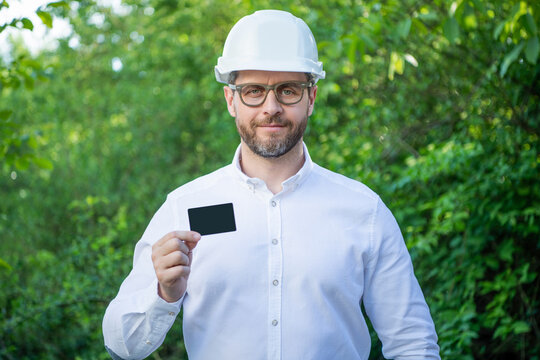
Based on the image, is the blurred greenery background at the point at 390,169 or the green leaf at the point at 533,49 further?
the blurred greenery background at the point at 390,169

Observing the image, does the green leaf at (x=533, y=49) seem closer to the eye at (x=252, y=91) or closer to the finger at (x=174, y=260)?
the eye at (x=252, y=91)

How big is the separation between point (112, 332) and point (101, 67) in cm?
913

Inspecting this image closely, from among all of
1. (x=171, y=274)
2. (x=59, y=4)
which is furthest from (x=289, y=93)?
(x=59, y=4)

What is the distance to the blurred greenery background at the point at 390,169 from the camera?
3516mm

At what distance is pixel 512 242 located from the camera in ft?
12.3

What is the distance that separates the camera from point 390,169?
14.5 feet

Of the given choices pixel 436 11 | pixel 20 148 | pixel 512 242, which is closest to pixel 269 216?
pixel 20 148

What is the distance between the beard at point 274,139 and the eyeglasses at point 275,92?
0.25 feet

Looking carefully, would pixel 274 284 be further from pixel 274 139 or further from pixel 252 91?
pixel 252 91

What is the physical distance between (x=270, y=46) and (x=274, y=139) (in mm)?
357

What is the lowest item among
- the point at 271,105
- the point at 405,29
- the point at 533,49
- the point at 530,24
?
the point at 271,105

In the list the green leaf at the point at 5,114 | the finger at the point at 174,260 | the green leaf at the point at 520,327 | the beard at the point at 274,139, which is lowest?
the green leaf at the point at 520,327

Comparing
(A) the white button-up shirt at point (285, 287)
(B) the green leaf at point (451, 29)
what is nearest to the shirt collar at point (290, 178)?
(A) the white button-up shirt at point (285, 287)

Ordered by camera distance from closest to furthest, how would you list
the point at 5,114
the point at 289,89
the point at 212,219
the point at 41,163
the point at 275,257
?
the point at 212,219 < the point at 275,257 < the point at 289,89 < the point at 5,114 < the point at 41,163
